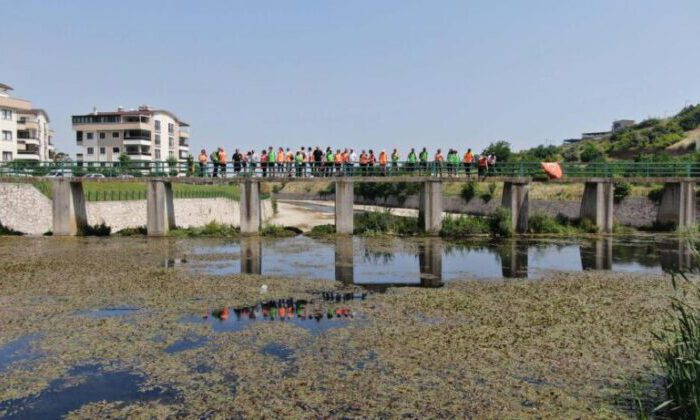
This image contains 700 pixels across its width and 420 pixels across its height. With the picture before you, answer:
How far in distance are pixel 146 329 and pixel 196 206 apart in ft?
120

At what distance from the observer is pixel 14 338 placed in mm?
12234

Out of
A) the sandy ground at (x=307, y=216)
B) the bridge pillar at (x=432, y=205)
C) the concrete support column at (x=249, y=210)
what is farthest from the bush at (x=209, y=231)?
the bridge pillar at (x=432, y=205)

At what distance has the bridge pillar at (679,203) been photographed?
36.9 metres

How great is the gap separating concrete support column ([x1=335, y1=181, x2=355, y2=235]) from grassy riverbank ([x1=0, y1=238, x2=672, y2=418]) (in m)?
14.5

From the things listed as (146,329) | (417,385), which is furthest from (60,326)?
(417,385)

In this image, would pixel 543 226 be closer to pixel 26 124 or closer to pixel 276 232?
pixel 276 232

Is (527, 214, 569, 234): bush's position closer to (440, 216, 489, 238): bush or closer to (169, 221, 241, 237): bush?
(440, 216, 489, 238): bush

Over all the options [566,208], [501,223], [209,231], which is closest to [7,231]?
[209,231]

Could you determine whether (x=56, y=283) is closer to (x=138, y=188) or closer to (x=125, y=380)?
(x=125, y=380)

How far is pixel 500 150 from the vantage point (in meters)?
80.7

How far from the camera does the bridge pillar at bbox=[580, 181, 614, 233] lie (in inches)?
1420

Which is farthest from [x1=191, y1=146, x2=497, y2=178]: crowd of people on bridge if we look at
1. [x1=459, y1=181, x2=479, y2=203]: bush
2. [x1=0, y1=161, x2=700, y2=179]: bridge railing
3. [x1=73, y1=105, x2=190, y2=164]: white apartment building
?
[x1=73, y1=105, x2=190, y2=164]: white apartment building

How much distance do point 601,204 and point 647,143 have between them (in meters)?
48.9

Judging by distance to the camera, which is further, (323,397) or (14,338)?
(14,338)
